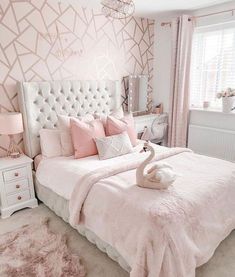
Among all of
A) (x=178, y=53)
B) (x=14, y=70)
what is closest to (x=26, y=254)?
(x=14, y=70)

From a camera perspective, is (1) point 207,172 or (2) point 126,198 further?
(1) point 207,172

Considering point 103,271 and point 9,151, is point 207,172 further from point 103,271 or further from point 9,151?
point 9,151

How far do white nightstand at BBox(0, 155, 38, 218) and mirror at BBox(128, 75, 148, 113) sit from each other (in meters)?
1.93

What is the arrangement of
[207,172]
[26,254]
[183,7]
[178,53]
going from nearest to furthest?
[26,254] < [207,172] < [183,7] < [178,53]

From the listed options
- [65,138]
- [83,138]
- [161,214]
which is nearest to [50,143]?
[65,138]

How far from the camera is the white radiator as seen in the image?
340 centimetres

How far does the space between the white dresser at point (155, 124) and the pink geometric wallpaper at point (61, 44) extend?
2.64 ft

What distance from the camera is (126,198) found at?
172 centimetres

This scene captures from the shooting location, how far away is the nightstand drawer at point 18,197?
8.44ft

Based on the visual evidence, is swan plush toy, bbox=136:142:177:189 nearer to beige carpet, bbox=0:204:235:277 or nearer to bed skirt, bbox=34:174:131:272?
bed skirt, bbox=34:174:131:272

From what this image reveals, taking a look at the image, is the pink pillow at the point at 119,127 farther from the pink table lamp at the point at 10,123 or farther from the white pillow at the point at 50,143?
the pink table lamp at the point at 10,123

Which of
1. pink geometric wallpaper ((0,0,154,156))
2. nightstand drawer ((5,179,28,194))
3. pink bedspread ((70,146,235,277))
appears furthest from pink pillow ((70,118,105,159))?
pink geometric wallpaper ((0,0,154,156))

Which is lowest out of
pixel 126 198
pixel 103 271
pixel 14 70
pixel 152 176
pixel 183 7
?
pixel 103 271

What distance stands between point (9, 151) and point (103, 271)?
5.91ft
